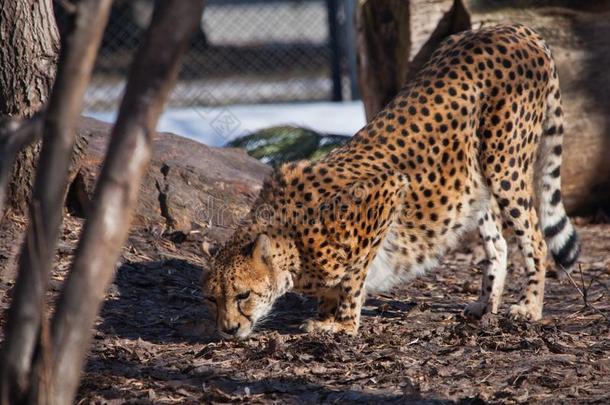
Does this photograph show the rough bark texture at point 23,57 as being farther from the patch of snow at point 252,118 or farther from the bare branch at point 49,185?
the patch of snow at point 252,118

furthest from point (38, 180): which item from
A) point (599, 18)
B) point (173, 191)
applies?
point (599, 18)

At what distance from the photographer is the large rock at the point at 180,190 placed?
5.77 meters

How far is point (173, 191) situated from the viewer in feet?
19.3

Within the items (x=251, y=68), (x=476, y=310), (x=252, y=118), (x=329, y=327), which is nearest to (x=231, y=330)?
(x=329, y=327)

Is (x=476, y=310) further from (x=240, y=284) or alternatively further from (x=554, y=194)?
(x=240, y=284)

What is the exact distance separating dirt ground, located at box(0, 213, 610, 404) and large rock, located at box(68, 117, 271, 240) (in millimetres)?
125

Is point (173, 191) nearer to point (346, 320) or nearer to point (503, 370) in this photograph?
point (346, 320)

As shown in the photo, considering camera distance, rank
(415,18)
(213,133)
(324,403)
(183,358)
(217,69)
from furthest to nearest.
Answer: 1. (217,69)
2. (213,133)
3. (415,18)
4. (183,358)
5. (324,403)

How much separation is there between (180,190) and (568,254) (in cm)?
225

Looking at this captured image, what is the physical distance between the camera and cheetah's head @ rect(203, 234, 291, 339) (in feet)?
14.5

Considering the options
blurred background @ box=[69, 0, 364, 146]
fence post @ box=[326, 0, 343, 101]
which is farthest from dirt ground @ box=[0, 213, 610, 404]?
fence post @ box=[326, 0, 343, 101]

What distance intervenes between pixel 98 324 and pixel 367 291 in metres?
1.35

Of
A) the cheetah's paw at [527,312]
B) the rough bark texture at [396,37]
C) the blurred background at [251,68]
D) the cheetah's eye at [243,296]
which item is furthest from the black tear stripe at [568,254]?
the blurred background at [251,68]

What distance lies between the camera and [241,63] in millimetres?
12195
